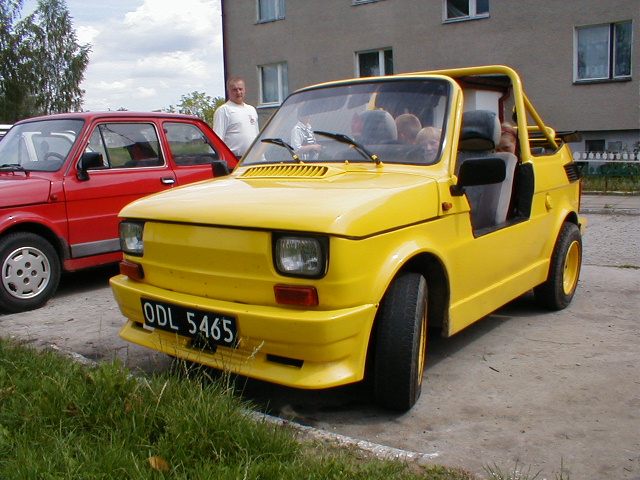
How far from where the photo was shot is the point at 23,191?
218 inches

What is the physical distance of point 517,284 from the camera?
4406 mm

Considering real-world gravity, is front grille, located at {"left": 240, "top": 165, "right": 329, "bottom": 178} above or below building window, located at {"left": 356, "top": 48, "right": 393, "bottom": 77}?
below

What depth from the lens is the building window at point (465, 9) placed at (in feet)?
57.4

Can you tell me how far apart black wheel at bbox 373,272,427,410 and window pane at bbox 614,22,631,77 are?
14890mm

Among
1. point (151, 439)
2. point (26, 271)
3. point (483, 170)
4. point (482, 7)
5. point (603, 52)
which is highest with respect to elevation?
point (482, 7)

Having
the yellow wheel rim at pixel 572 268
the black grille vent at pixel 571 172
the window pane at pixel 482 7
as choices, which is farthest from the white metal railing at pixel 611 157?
the yellow wheel rim at pixel 572 268

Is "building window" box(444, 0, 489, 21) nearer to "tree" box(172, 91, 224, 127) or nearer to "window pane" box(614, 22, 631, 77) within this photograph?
"window pane" box(614, 22, 631, 77)

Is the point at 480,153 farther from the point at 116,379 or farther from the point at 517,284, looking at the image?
the point at 116,379

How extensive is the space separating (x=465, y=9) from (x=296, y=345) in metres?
16.9

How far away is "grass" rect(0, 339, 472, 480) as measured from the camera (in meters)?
2.41

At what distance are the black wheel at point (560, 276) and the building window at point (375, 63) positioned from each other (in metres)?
14.8

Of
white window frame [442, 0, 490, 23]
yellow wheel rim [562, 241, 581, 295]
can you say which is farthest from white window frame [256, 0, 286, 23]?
yellow wheel rim [562, 241, 581, 295]

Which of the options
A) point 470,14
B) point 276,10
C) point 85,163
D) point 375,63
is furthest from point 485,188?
point 276,10

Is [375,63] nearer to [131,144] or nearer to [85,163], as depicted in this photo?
[131,144]
